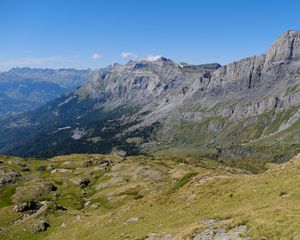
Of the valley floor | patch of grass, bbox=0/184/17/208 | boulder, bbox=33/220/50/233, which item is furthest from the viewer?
patch of grass, bbox=0/184/17/208

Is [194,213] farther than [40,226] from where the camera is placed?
No

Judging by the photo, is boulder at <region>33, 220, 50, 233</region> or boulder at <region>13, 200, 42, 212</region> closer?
boulder at <region>33, 220, 50, 233</region>

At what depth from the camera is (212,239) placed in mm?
31891

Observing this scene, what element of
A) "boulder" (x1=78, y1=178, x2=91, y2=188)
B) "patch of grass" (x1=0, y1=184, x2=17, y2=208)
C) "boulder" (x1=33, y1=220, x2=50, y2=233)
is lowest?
"patch of grass" (x1=0, y1=184, x2=17, y2=208)

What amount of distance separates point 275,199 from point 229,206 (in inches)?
219

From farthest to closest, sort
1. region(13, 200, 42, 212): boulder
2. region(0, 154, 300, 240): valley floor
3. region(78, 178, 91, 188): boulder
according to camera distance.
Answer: region(78, 178, 91, 188): boulder → region(13, 200, 42, 212): boulder → region(0, 154, 300, 240): valley floor

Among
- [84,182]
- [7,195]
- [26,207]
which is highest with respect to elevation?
[26,207]

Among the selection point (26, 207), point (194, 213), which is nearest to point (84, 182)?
point (26, 207)

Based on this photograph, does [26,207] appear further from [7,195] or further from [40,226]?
[7,195]

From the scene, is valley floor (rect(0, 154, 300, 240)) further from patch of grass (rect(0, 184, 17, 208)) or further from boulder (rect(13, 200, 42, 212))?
patch of grass (rect(0, 184, 17, 208))

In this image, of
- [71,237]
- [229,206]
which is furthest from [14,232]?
[229,206]

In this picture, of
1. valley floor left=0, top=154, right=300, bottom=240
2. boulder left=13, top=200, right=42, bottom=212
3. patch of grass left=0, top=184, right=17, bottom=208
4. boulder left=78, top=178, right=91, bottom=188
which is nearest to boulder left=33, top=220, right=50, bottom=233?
valley floor left=0, top=154, right=300, bottom=240

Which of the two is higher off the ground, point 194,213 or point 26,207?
point 194,213

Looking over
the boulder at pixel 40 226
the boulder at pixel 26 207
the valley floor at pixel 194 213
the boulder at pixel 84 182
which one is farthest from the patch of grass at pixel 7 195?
the boulder at pixel 40 226
